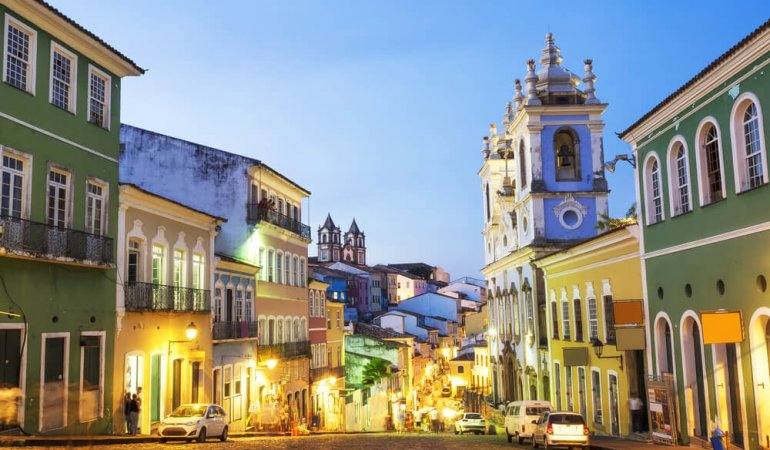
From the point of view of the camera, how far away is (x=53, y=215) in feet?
65.9

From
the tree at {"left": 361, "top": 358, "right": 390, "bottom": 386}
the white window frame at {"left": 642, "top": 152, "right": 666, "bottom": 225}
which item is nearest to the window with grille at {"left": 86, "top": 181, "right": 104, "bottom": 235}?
the white window frame at {"left": 642, "top": 152, "right": 666, "bottom": 225}

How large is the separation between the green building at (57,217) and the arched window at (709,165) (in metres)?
14.9

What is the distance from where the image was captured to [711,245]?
1891cm

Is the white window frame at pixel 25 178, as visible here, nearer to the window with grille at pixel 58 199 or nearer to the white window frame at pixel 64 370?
the window with grille at pixel 58 199

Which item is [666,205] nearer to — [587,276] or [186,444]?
[587,276]

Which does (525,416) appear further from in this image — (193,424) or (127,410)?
(127,410)

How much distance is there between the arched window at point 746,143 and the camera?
1686 cm

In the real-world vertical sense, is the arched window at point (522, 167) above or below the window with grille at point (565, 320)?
above

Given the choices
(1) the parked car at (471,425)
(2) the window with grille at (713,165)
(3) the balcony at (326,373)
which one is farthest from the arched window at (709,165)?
(3) the balcony at (326,373)

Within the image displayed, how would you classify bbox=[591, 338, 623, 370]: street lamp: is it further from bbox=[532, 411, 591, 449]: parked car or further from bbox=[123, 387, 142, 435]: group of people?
bbox=[123, 387, 142, 435]: group of people

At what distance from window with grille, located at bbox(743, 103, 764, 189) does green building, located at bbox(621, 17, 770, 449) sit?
0.08 feet

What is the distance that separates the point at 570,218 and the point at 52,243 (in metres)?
32.1

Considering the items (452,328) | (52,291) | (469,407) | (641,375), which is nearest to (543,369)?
(641,375)

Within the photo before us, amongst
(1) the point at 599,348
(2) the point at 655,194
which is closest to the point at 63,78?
(2) the point at 655,194
